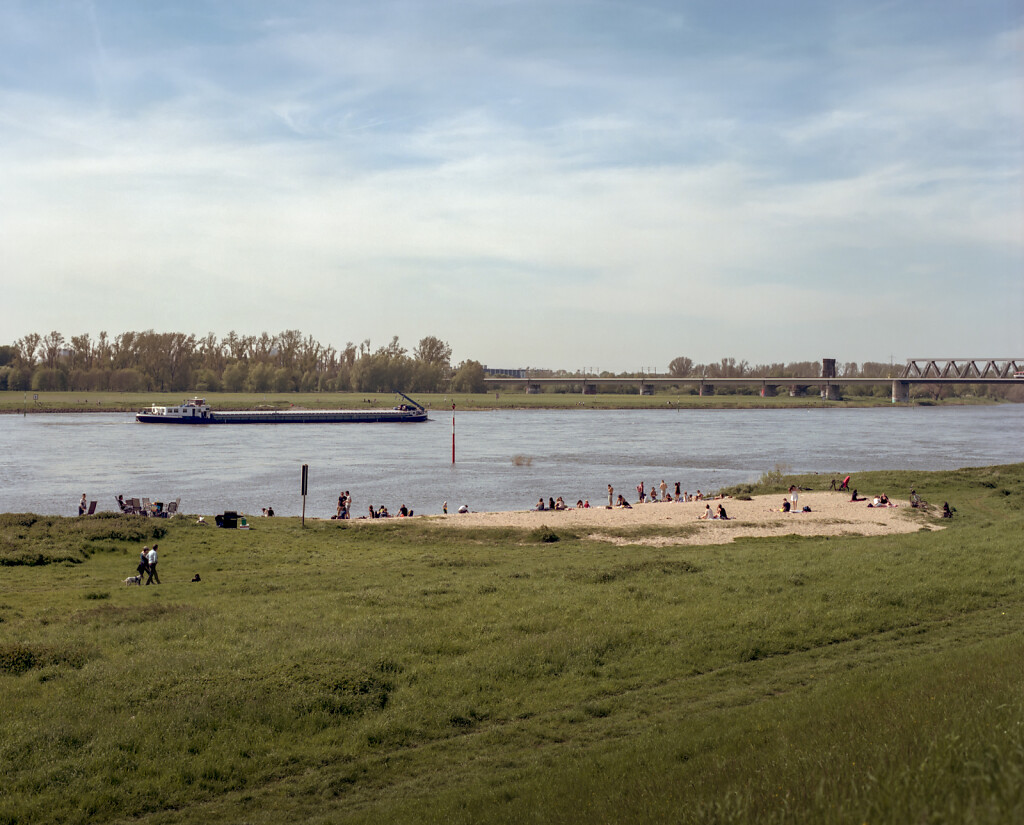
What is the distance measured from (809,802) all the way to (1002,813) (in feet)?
4.13

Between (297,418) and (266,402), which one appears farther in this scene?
(266,402)

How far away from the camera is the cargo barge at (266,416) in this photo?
12206cm

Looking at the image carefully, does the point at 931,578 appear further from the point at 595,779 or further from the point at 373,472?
the point at 373,472

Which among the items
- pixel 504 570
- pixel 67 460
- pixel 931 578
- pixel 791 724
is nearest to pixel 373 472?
pixel 67 460

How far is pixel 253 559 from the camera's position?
25516 millimetres

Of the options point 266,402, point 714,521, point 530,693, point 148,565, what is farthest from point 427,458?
point 266,402

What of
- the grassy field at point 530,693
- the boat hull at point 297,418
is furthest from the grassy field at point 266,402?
the grassy field at point 530,693

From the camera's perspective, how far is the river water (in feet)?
171

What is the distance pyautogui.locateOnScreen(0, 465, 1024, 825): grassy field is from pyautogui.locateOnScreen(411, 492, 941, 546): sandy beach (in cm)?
917

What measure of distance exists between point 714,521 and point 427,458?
148 feet

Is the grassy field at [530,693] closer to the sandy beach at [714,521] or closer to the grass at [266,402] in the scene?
the sandy beach at [714,521]

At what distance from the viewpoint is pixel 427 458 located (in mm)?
77062

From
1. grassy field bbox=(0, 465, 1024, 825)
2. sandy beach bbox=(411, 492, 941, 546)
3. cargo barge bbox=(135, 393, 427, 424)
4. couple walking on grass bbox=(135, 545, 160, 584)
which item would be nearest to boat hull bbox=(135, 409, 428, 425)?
cargo barge bbox=(135, 393, 427, 424)

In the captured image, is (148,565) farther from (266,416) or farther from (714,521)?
(266,416)
